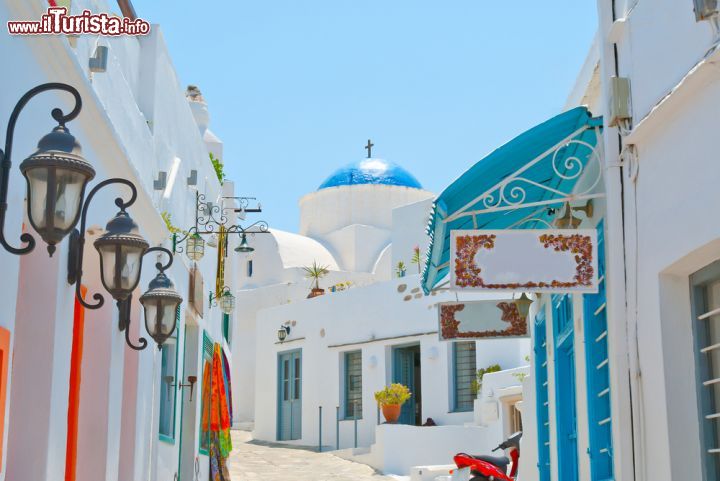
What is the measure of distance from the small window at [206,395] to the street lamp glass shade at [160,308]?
7.65 m

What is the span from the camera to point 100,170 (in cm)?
775

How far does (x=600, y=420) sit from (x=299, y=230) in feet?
104

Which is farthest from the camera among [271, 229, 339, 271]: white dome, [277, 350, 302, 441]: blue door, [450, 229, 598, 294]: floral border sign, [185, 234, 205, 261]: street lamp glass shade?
[271, 229, 339, 271]: white dome

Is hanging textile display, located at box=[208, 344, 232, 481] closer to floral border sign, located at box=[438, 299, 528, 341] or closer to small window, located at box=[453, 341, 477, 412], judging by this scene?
small window, located at box=[453, 341, 477, 412]

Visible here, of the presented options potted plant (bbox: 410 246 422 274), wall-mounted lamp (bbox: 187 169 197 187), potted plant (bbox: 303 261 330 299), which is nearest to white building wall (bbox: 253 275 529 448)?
potted plant (bbox: 303 261 330 299)

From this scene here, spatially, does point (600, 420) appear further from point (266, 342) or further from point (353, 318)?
point (266, 342)

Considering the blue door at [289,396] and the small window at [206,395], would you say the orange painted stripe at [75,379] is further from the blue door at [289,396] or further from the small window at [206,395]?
the blue door at [289,396]

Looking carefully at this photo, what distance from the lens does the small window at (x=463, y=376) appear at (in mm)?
22219

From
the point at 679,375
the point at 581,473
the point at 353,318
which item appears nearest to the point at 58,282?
the point at 679,375

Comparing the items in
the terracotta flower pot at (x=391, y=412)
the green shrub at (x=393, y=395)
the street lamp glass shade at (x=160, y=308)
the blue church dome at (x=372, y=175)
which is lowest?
the terracotta flower pot at (x=391, y=412)

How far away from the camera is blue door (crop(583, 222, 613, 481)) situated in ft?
24.7

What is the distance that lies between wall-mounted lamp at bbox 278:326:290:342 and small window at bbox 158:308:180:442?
1397cm

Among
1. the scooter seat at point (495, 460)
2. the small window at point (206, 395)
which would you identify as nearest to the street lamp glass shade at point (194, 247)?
the small window at point (206, 395)

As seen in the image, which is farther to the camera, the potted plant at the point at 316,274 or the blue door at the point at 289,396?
the potted plant at the point at 316,274
